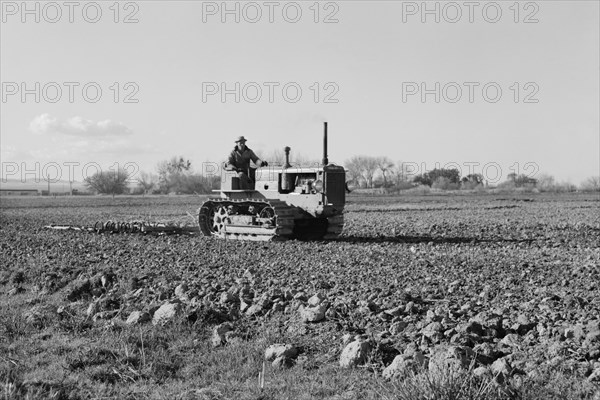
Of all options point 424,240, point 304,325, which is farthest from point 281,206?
point 304,325

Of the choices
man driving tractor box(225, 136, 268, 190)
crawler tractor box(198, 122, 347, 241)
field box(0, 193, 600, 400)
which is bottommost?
field box(0, 193, 600, 400)

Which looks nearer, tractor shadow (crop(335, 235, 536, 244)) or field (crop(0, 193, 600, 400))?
field (crop(0, 193, 600, 400))

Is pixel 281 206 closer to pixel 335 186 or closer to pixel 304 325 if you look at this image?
pixel 335 186

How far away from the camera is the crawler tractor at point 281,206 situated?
17766 millimetres

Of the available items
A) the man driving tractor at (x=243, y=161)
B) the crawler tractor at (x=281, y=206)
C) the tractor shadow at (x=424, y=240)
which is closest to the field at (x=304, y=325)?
the tractor shadow at (x=424, y=240)

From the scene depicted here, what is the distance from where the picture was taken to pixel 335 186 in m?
17.9

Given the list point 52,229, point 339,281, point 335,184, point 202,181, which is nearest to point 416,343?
point 339,281

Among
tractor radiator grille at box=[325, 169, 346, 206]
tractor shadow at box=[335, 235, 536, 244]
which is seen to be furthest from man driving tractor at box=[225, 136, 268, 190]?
tractor shadow at box=[335, 235, 536, 244]

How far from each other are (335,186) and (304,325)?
10412 mm

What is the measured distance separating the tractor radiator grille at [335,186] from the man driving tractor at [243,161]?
7.84 ft

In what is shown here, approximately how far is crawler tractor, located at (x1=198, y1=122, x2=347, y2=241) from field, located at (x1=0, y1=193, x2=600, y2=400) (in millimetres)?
4119

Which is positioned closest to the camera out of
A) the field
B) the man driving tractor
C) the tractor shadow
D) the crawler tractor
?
the field

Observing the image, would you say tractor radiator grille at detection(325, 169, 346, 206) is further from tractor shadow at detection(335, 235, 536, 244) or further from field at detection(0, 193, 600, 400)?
field at detection(0, 193, 600, 400)

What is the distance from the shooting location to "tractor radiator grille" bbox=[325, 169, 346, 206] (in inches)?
699
